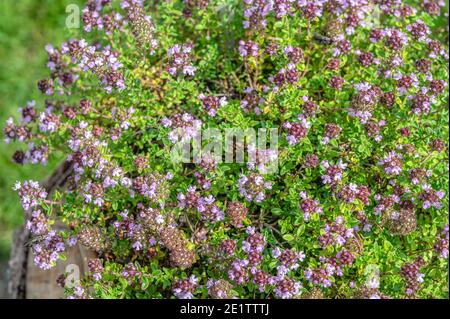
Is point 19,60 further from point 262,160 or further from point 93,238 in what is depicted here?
point 262,160

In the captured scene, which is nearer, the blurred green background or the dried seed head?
the dried seed head

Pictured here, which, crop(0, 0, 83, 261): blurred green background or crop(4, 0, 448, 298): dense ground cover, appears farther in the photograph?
crop(0, 0, 83, 261): blurred green background

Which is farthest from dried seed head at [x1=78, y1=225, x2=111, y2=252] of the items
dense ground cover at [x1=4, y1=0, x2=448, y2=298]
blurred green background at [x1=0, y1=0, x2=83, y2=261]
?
blurred green background at [x1=0, y1=0, x2=83, y2=261]

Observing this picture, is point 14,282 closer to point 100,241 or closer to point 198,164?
Result: point 100,241

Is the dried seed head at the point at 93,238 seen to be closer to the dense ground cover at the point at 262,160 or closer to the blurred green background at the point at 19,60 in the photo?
the dense ground cover at the point at 262,160

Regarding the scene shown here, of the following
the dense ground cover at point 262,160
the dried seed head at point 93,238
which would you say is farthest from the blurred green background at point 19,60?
the dried seed head at point 93,238

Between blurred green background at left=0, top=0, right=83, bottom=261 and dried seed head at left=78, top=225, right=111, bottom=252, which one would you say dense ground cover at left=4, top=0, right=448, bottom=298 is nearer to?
dried seed head at left=78, top=225, right=111, bottom=252

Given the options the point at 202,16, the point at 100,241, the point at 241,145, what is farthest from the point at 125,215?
the point at 202,16
